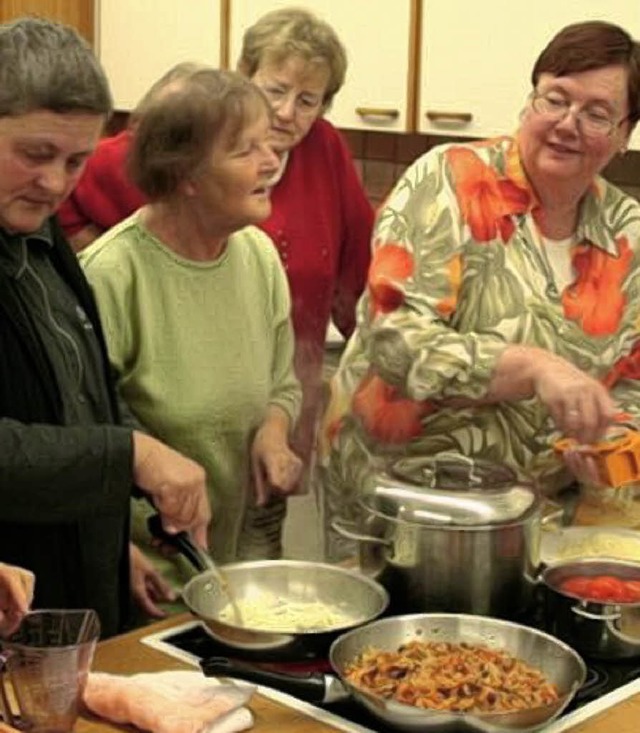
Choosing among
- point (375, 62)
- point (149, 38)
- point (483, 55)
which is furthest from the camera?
point (149, 38)

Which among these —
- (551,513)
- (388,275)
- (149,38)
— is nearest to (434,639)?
(551,513)

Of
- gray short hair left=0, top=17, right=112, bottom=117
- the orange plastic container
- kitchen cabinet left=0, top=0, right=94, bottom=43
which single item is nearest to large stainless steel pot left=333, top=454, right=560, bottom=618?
the orange plastic container

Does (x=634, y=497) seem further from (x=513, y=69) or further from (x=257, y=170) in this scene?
(x=513, y=69)

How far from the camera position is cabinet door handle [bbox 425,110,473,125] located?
3148 mm

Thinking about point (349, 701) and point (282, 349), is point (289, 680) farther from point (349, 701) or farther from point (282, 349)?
point (282, 349)

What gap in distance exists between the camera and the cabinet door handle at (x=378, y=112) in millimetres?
3277

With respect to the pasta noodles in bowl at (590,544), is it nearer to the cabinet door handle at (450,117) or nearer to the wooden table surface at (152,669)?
the wooden table surface at (152,669)

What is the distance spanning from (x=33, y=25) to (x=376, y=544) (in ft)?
2.26

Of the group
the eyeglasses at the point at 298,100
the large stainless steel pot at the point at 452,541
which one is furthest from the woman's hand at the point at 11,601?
the eyeglasses at the point at 298,100

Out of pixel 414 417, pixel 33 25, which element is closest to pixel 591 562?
pixel 414 417

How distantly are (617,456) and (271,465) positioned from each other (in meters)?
0.46

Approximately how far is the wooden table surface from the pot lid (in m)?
0.27

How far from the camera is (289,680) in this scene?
4.35 ft

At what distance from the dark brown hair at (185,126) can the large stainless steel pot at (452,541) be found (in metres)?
0.54
